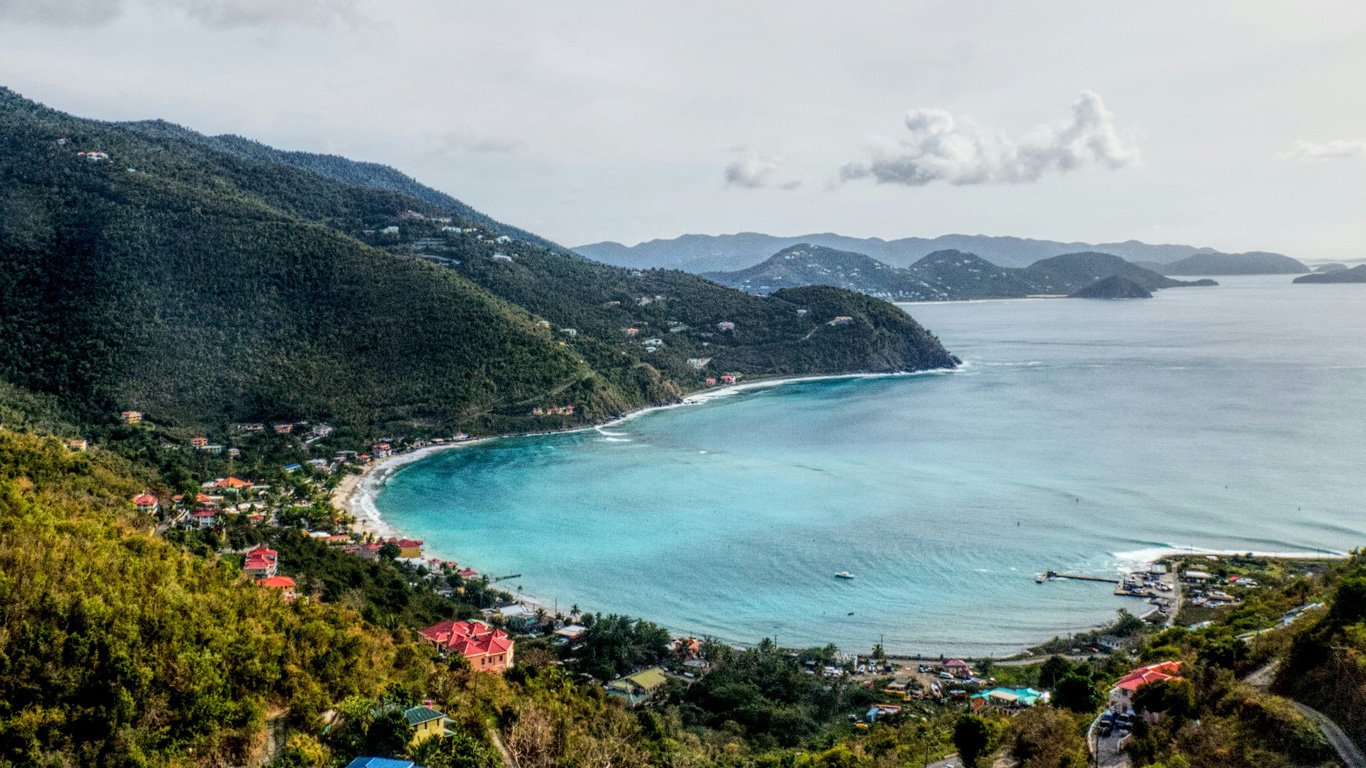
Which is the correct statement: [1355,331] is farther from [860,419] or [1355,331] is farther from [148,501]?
[148,501]

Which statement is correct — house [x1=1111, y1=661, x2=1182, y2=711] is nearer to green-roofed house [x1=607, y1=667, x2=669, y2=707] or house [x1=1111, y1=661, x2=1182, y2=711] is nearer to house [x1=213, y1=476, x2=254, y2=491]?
green-roofed house [x1=607, y1=667, x2=669, y2=707]

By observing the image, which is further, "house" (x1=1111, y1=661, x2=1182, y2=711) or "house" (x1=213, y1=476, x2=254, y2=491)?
"house" (x1=213, y1=476, x2=254, y2=491)

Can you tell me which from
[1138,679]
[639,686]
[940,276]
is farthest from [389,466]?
[940,276]

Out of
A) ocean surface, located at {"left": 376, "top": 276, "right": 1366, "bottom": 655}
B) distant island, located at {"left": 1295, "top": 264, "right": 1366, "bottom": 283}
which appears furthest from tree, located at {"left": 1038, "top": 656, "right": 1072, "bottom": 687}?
distant island, located at {"left": 1295, "top": 264, "right": 1366, "bottom": 283}

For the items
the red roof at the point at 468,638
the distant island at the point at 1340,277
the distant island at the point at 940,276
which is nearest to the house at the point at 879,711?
the red roof at the point at 468,638

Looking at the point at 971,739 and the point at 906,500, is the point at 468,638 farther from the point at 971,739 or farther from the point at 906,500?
the point at 906,500

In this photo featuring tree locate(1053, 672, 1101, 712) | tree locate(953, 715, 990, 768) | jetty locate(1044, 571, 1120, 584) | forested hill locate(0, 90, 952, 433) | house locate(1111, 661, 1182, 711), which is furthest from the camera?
forested hill locate(0, 90, 952, 433)
